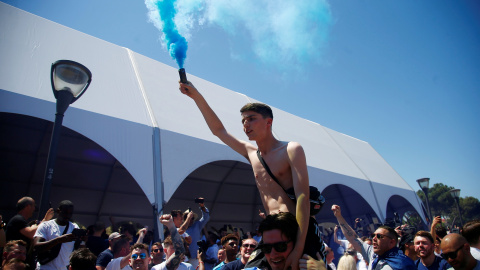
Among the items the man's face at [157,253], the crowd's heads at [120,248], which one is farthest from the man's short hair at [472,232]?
the crowd's heads at [120,248]

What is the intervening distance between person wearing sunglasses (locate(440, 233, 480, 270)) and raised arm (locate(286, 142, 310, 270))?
2.24 meters

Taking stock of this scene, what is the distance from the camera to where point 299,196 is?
1778 mm

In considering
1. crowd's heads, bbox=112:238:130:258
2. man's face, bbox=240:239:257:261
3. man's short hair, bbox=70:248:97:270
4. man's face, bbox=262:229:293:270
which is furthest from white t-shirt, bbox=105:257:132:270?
man's face, bbox=262:229:293:270

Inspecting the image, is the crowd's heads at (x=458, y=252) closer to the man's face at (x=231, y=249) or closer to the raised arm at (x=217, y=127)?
the raised arm at (x=217, y=127)

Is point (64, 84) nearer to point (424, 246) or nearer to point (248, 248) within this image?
point (248, 248)

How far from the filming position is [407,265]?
3.36 metres

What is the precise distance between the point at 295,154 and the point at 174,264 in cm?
316

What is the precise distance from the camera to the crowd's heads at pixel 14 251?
3.35 m

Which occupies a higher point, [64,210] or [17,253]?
Answer: [64,210]

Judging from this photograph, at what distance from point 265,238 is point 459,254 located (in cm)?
245

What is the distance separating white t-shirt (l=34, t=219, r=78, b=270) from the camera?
4.00 metres

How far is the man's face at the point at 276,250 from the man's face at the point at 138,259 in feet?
9.87

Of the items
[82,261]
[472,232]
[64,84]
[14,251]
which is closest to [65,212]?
[14,251]

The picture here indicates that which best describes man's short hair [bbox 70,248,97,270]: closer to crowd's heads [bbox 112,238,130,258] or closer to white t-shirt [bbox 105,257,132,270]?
white t-shirt [bbox 105,257,132,270]
